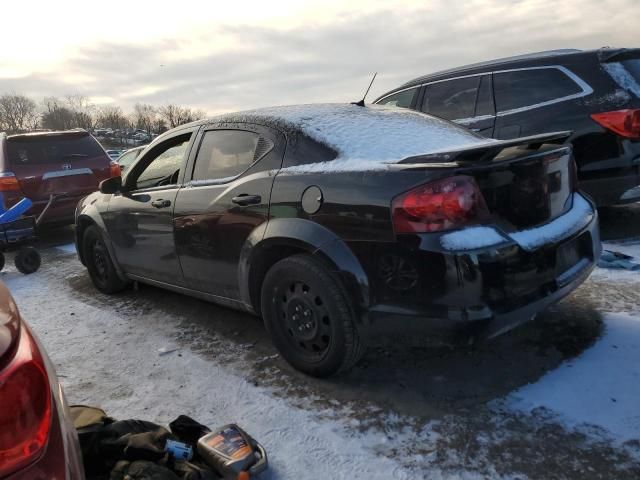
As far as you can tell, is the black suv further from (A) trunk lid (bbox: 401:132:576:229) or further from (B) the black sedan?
(A) trunk lid (bbox: 401:132:576:229)

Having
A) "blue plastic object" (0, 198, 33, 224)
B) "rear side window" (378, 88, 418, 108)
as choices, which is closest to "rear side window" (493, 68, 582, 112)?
"rear side window" (378, 88, 418, 108)

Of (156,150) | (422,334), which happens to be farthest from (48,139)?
(422,334)

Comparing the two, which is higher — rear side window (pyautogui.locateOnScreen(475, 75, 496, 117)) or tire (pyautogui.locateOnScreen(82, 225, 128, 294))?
→ rear side window (pyautogui.locateOnScreen(475, 75, 496, 117))

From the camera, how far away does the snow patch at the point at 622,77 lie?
15.3 feet

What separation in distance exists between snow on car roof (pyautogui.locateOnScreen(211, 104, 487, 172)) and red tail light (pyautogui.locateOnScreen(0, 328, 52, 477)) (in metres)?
1.80

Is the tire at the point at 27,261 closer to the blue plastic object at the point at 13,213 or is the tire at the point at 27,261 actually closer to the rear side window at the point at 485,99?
the blue plastic object at the point at 13,213

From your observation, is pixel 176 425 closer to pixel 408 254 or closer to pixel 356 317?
pixel 356 317

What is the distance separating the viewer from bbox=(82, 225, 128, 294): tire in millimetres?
4785

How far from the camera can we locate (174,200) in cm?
375

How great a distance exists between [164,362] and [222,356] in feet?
1.22

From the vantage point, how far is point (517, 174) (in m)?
2.58

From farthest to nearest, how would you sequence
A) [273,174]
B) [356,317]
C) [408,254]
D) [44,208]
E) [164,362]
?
[44,208] < [164,362] < [273,174] < [356,317] < [408,254]

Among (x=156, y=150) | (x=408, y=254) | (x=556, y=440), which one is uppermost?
(x=156, y=150)

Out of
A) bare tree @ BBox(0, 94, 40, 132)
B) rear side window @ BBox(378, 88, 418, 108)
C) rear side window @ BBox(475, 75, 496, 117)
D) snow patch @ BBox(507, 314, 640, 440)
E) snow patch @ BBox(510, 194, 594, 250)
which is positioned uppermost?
bare tree @ BBox(0, 94, 40, 132)
